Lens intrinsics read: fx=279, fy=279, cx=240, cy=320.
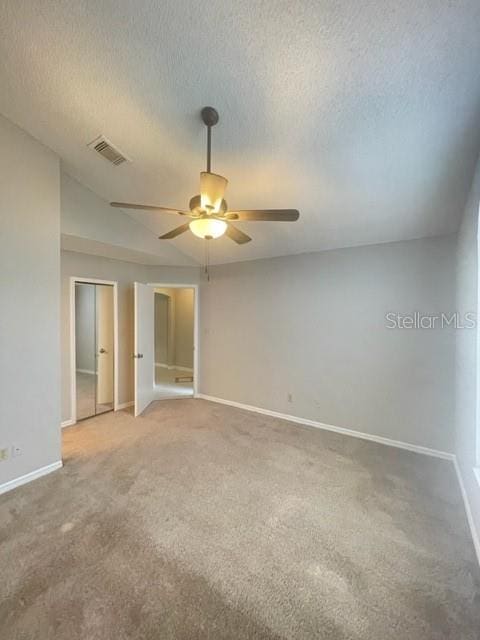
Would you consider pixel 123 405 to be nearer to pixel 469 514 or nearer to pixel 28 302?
pixel 28 302

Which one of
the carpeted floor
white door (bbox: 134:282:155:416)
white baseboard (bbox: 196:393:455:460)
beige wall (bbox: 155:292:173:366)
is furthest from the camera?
beige wall (bbox: 155:292:173:366)

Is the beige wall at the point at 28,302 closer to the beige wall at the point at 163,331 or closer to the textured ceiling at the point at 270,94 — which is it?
the textured ceiling at the point at 270,94

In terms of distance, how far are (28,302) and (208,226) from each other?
1855 mm

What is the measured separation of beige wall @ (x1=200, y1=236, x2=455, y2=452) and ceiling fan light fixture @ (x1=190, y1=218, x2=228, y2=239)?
229 cm

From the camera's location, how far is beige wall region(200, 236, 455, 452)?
321 cm

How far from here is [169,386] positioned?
242 inches

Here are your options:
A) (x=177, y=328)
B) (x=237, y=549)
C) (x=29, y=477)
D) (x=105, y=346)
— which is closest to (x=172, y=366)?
(x=177, y=328)

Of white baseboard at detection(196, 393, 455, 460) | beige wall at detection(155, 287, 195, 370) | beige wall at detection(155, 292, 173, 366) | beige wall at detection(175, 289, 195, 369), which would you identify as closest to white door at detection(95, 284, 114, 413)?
white baseboard at detection(196, 393, 455, 460)

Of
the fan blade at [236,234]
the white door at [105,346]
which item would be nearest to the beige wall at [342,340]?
the white door at [105,346]

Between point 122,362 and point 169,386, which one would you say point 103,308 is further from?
point 169,386

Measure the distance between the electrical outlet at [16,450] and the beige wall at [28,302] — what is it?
0.02m

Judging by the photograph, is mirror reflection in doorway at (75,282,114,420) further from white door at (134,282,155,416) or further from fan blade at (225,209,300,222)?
fan blade at (225,209,300,222)

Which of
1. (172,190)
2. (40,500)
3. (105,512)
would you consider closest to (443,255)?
(172,190)

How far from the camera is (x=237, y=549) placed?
1.84 meters
